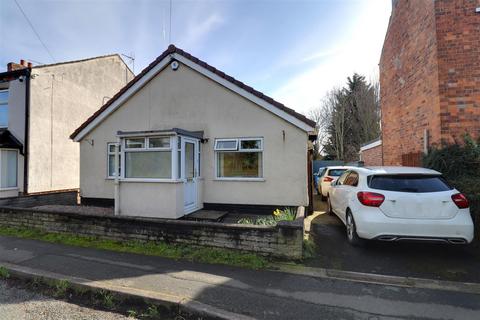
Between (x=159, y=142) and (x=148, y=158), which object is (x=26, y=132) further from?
(x=159, y=142)

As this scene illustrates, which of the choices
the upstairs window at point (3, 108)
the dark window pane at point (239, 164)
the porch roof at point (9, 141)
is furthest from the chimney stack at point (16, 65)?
the dark window pane at point (239, 164)

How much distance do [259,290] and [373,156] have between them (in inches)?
506

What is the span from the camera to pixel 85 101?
14.3m

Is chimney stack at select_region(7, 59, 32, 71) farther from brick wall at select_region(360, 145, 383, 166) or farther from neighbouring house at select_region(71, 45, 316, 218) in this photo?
brick wall at select_region(360, 145, 383, 166)

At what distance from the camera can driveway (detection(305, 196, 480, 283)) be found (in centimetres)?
445

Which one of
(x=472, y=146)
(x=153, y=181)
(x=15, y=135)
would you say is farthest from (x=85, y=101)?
(x=472, y=146)

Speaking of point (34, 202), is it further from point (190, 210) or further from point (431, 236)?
point (431, 236)

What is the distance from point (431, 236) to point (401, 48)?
8.15 metres

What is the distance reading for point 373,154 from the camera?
48.2 ft

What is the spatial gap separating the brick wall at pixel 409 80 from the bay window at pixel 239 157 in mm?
5032

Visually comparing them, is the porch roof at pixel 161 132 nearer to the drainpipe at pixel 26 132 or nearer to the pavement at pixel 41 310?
the pavement at pixel 41 310

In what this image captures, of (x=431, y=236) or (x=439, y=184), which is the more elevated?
(x=439, y=184)

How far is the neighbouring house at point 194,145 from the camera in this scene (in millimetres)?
7602

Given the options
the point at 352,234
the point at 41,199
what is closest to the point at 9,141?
the point at 41,199
